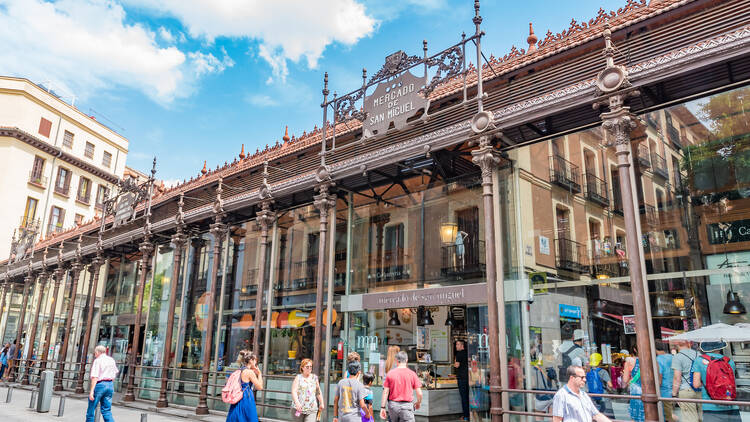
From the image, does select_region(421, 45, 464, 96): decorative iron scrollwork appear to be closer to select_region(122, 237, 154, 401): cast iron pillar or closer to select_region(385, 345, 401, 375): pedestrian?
select_region(385, 345, 401, 375): pedestrian

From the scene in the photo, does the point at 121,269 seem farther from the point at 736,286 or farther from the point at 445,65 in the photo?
the point at 736,286

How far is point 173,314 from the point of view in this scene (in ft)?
57.9

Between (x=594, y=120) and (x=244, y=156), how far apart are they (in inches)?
463

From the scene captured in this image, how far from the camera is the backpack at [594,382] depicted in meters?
9.02

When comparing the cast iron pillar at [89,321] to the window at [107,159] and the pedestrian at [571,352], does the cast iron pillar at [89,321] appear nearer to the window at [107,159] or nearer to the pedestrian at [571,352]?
the pedestrian at [571,352]

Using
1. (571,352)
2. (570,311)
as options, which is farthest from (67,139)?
(571,352)

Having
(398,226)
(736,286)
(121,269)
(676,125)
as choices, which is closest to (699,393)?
(736,286)

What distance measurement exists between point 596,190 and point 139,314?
53.8 ft

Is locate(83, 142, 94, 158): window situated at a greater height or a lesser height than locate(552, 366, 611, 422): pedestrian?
greater

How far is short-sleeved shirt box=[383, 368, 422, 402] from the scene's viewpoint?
8453 mm

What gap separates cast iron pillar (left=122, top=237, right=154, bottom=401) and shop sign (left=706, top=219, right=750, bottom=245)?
58.4ft

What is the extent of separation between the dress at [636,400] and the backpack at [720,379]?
99 centimetres

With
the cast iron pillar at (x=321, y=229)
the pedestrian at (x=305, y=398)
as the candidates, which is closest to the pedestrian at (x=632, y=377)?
the pedestrian at (x=305, y=398)

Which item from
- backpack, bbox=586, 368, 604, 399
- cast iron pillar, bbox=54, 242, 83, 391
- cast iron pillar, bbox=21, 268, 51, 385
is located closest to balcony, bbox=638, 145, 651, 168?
backpack, bbox=586, 368, 604, 399
